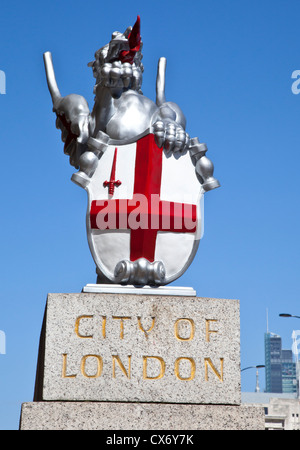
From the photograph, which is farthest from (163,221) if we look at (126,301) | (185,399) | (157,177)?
(185,399)

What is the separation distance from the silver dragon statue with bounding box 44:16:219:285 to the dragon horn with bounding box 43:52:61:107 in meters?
0.14

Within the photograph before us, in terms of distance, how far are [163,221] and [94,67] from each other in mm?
2085

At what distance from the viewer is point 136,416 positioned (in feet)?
25.4

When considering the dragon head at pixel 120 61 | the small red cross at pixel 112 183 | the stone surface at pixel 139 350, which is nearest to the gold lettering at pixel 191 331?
the stone surface at pixel 139 350

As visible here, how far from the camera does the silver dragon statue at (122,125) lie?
876 cm

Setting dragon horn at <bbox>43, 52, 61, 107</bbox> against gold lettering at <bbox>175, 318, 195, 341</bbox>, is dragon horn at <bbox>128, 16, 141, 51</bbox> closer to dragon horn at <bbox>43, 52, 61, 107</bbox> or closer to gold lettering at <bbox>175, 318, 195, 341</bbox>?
dragon horn at <bbox>43, 52, 61, 107</bbox>

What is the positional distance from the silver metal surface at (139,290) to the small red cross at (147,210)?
1.21 feet

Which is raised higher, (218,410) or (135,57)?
(135,57)

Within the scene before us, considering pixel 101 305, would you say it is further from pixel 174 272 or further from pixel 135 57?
pixel 135 57

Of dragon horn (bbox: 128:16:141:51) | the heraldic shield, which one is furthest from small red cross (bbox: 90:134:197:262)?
dragon horn (bbox: 128:16:141:51)

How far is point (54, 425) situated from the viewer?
762 centimetres

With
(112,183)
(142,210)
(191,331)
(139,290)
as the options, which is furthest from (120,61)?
(191,331)

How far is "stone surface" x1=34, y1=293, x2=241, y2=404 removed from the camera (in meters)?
7.89

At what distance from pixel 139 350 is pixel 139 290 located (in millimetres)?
681
